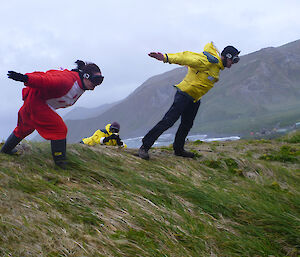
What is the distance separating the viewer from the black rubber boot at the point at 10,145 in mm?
4672

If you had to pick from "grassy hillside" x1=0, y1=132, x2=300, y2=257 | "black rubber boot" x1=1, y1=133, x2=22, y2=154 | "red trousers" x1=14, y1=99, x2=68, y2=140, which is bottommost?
"grassy hillside" x1=0, y1=132, x2=300, y2=257

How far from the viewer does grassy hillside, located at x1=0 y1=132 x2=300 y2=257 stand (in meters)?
2.57

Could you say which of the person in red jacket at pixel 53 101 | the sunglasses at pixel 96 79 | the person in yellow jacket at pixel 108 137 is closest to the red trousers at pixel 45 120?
the person in red jacket at pixel 53 101

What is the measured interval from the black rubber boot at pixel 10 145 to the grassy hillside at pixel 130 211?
6.0 inches

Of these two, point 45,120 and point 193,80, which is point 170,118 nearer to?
point 193,80

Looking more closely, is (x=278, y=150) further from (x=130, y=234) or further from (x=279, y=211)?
(x=130, y=234)

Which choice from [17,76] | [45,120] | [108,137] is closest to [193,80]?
[45,120]

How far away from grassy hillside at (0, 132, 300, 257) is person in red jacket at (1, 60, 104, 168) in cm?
29

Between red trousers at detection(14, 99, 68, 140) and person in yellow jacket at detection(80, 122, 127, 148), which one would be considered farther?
person in yellow jacket at detection(80, 122, 127, 148)

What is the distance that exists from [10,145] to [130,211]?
2.71m

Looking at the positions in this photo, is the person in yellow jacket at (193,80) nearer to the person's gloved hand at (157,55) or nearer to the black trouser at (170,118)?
the black trouser at (170,118)

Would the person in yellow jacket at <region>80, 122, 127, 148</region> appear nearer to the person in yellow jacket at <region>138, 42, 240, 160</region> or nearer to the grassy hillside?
the person in yellow jacket at <region>138, 42, 240, 160</region>

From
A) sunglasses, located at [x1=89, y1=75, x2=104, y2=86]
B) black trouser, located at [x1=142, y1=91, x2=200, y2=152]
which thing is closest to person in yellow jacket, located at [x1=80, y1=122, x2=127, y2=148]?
black trouser, located at [x1=142, y1=91, x2=200, y2=152]

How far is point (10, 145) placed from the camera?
4.71m
